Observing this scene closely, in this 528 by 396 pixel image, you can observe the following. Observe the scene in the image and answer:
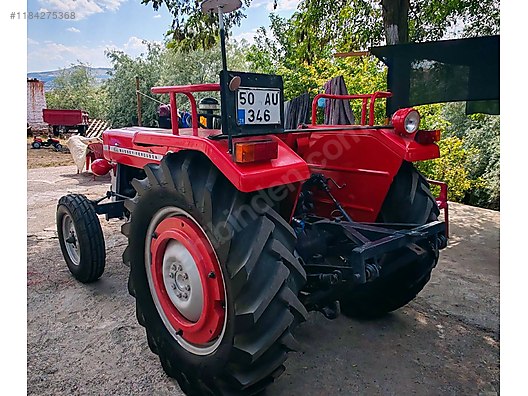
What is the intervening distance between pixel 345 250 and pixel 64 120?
61.8 feet

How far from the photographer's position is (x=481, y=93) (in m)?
4.33

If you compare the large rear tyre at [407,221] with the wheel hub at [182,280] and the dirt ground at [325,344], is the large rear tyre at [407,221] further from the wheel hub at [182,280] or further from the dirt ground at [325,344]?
the wheel hub at [182,280]

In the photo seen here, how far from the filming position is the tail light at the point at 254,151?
71.3 inches

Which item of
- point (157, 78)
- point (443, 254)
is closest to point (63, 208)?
point (443, 254)

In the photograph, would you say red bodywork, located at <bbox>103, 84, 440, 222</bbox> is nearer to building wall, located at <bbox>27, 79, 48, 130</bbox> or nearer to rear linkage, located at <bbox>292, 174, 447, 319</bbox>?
rear linkage, located at <bbox>292, 174, 447, 319</bbox>

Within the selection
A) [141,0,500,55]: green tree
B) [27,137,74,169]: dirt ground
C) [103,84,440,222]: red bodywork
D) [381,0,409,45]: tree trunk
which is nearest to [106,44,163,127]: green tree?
[27,137,74,169]: dirt ground

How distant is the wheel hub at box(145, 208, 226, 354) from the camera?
2049 millimetres

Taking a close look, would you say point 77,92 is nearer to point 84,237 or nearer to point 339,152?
point 84,237

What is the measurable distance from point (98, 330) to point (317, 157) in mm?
1977

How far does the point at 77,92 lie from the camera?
2552 cm

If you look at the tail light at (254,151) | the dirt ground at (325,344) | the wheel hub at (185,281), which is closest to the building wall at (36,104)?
the dirt ground at (325,344)

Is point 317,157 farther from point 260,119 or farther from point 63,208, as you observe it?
point 63,208

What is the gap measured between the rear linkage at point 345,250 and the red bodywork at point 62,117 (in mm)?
18417

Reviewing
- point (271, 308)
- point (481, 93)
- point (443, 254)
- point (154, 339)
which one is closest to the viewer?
point (271, 308)
